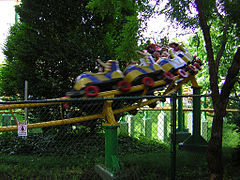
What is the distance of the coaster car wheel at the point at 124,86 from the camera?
15.8 feet

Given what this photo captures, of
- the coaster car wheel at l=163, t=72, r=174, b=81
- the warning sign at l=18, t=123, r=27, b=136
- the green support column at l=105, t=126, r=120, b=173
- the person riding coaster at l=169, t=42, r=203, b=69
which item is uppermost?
the person riding coaster at l=169, t=42, r=203, b=69

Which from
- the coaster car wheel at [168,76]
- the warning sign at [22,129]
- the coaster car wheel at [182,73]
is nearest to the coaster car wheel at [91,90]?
the warning sign at [22,129]

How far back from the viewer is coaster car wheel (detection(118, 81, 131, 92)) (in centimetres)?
483

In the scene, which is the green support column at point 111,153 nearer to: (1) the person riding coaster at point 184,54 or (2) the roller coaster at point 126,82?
(2) the roller coaster at point 126,82

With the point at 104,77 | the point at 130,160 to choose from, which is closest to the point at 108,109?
the point at 104,77

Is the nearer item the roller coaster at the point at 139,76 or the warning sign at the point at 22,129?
the warning sign at the point at 22,129

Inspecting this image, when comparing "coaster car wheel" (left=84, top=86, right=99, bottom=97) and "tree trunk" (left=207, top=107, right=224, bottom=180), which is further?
"coaster car wheel" (left=84, top=86, right=99, bottom=97)

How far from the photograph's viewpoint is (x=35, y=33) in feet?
20.7

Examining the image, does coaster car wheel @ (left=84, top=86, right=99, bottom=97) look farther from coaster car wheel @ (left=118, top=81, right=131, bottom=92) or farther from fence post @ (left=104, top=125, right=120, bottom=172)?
fence post @ (left=104, top=125, right=120, bottom=172)

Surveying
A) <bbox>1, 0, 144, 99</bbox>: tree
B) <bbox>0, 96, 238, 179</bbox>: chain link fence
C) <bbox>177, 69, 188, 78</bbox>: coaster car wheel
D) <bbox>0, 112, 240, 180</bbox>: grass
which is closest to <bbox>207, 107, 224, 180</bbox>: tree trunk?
<bbox>0, 96, 238, 179</bbox>: chain link fence

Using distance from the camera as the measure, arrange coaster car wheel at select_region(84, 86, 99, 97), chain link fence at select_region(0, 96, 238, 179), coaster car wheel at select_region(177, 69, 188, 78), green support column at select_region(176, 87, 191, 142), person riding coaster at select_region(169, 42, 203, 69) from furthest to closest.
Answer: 1. green support column at select_region(176, 87, 191, 142)
2. person riding coaster at select_region(169, 42, 203, 69)
3. coaster car wheel at select_region(177, 69, 188, 78)
4. coaster car wheel at select_region(84, 86, 99, 97)
5. chain link fence at select_region(0, 96, 238, 179)

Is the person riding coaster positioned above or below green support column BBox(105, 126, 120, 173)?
above

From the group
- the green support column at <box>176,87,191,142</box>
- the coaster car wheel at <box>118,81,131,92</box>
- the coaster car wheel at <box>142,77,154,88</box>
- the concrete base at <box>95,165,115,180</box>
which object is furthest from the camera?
the green support column at <box>176,87,191,142</box>

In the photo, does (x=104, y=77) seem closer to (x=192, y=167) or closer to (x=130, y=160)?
(x=130, y=160)
